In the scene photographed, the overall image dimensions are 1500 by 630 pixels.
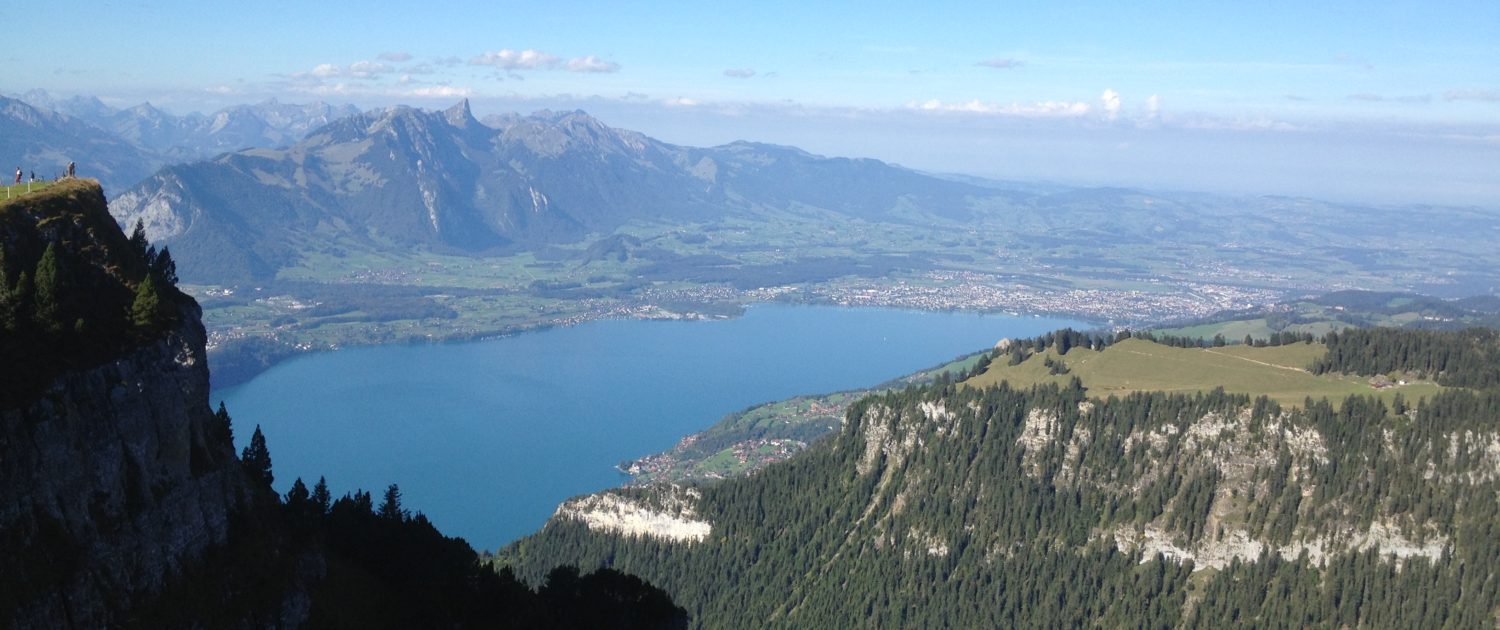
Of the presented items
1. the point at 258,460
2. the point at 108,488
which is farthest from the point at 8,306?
the point at 258,460

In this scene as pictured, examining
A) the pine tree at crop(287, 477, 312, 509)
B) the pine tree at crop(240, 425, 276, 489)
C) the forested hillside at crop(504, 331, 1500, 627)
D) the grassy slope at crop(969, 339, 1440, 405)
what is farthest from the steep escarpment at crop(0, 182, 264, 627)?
the grassy slope at crop(969, 339, 1440, 405)

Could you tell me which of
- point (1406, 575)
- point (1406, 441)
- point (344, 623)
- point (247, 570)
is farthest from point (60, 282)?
point (1406, 441)

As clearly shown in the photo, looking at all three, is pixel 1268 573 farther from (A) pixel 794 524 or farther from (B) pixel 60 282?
(B) pixel 60 282

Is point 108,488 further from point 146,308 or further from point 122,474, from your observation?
point 146,308

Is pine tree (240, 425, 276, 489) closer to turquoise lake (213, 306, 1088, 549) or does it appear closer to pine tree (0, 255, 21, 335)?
pine tree (0, 255, 21, 335)

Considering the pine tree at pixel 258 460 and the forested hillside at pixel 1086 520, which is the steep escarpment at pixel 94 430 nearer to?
the pine tree at pixel 258 460

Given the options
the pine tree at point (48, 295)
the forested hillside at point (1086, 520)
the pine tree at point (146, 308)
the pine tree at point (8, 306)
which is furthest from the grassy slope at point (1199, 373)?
the pine tree at point (8, 306)
